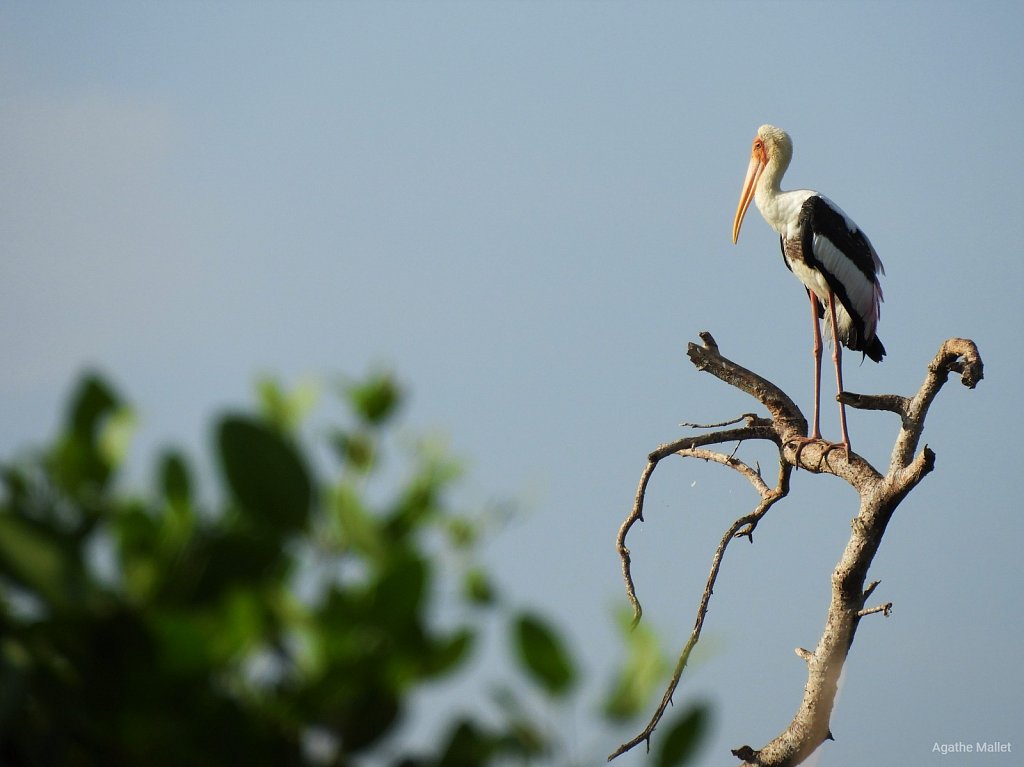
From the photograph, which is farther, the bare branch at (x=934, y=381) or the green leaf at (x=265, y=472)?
the bare branch at (x=934, y=381)

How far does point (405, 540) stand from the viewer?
33.3 inches

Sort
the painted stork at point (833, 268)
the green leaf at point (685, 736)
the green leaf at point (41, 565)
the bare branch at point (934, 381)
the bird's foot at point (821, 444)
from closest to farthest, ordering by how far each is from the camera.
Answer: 1. the green leaf at point (41, 565)
2. the green leaf at point (685, 736)
3. the bare branch at point (934, 381)
4. the bird's foot at point (821, 444)
5. the painted stork at point (833, 268)

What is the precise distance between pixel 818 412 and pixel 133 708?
7.57 metres

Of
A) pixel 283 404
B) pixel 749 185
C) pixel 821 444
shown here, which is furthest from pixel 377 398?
pixel 749 185

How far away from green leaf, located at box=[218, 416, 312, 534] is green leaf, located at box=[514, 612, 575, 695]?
167mm

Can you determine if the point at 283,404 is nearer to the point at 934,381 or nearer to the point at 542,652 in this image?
the point at 542,652

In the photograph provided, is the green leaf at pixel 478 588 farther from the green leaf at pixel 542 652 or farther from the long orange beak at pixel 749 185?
the long orange beak at pixel 749 185

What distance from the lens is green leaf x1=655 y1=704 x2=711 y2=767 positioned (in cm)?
89

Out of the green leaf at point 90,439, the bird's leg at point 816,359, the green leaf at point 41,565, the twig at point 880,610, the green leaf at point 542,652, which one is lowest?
the green leaf at point 542,652

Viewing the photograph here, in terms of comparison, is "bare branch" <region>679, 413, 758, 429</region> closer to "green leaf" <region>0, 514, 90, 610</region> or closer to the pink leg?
the pink leg

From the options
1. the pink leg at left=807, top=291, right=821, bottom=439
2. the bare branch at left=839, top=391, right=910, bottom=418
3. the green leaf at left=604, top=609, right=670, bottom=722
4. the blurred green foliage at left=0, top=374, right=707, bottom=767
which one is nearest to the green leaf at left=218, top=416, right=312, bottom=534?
the blurred green foliage at left=0, top=374, right=707, bottom=767

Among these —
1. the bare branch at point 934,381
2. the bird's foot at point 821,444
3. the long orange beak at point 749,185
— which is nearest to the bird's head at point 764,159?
the long orange beak at point 749,185

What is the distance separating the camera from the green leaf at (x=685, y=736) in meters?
0.89

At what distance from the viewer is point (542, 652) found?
2.68ft
